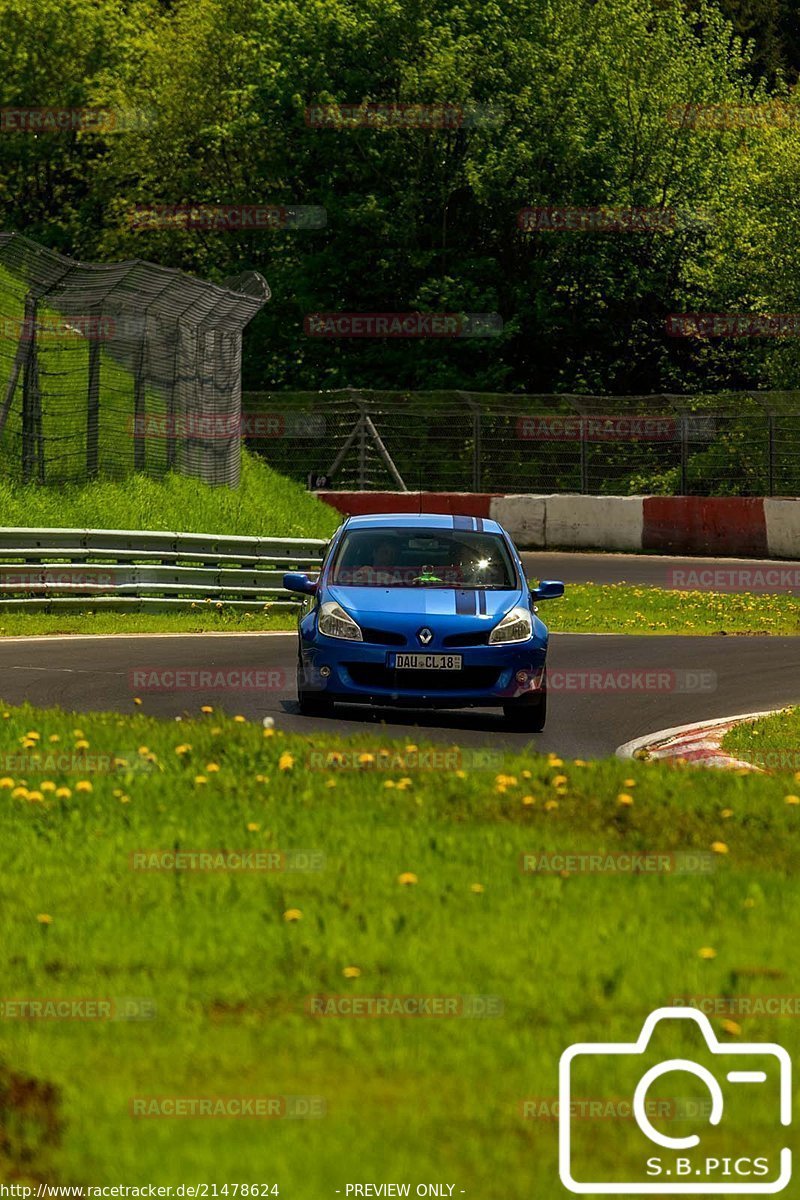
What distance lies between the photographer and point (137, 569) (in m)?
23.3

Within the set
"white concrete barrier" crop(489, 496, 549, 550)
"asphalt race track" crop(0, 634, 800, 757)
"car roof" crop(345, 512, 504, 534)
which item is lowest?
"white concrete barrier" crop(489, 496, 549, 550)

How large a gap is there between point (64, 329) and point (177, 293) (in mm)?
2225

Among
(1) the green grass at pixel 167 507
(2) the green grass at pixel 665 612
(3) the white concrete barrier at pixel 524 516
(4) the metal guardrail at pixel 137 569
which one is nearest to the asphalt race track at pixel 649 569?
(3) the white concrete barrier at pixel 524 516

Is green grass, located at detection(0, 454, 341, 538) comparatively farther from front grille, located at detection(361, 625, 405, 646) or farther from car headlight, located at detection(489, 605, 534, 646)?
car headlight, located at detection(489, 605, 534, 646)

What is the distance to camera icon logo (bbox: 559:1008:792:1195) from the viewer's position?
457cm

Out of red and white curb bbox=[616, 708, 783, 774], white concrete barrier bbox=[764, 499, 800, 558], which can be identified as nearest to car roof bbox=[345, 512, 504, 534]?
red and white curb bbox=[616, 708, 783, 774]

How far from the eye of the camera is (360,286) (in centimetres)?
4772

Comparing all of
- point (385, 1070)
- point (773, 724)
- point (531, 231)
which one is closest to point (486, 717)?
point (773, 724)

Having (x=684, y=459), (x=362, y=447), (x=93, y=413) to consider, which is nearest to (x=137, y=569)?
(x=93, y=413)

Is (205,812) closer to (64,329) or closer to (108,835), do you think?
(108,835)

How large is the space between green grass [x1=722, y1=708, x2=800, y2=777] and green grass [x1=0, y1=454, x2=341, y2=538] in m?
12.5

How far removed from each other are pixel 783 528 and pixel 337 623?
21.5 metres

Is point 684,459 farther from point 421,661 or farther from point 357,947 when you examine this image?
point 357,947

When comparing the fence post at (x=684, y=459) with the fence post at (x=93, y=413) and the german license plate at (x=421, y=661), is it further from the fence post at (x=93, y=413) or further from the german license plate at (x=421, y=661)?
the german license plate at (x=421, y=661)
